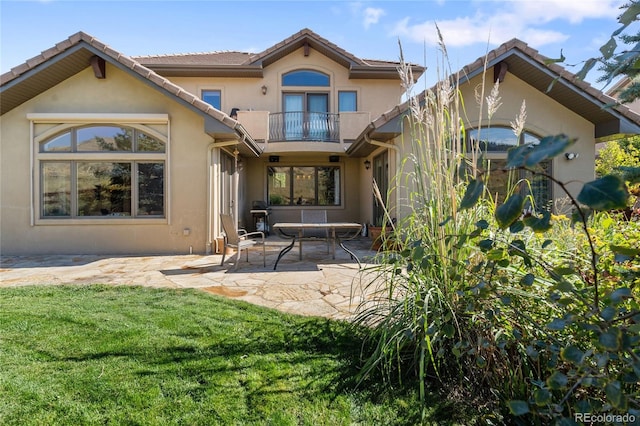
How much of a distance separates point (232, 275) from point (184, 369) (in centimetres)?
318

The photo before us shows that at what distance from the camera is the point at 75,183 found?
25.7ft

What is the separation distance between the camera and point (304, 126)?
12.4 m

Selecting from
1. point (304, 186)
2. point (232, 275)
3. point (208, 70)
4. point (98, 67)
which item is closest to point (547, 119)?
point (304, 186)

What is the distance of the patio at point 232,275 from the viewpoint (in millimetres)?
4176

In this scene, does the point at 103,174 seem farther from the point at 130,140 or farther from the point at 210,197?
the point at 210,197

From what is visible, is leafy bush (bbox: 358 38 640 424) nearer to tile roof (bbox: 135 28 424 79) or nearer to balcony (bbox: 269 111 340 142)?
balcony (bbox: 269 111 340 142)

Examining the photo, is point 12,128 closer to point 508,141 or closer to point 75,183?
point 75,183

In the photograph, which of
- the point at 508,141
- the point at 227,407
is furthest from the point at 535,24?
the point at 227,407

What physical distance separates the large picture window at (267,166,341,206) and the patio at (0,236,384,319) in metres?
5.35

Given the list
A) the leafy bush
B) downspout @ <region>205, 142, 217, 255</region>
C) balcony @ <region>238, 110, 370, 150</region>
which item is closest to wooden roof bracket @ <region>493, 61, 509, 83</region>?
balcony @ <region>238, 110, 370, 150</region>

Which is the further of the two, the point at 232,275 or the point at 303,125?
the point at 303,125

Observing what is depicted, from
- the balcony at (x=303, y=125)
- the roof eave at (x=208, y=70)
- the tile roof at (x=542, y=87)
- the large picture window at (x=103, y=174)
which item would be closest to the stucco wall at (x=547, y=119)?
the tile roof at (x=542, y=87)

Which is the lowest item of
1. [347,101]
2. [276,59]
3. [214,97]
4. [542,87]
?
Answer: [542,87]

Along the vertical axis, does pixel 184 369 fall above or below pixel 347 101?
below
